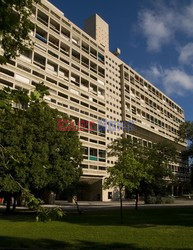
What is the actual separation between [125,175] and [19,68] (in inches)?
1187

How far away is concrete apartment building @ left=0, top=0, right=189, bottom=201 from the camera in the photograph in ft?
150

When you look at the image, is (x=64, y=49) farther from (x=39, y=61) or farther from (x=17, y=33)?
(x=17, y=33)

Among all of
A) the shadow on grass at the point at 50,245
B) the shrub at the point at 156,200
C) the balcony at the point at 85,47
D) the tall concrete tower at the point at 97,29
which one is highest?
the tall concrete tower at the point at 97,29

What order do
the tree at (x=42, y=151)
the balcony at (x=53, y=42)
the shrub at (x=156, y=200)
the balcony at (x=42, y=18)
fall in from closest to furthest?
the tree at (x=42, y=151) < the shrub at (x=156, y=200) < the balcony at (x=42, y=18) < the balcony at (x=53, y=42)

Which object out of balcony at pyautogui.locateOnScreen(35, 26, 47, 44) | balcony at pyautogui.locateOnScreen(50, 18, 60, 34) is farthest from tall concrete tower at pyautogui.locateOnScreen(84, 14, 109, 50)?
balcony at pyautogui.locateOnScreen(35, 26, 47, 44)

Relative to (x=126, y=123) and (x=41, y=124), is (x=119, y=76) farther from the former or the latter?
(x=41, y=124)

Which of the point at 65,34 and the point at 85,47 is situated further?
the point at 85,47

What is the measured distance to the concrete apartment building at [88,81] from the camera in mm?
45781

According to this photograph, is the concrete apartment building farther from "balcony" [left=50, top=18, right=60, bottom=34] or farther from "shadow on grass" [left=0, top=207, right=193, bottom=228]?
"shadow on grass" [left=0, top=207, right=193, bottom=228]

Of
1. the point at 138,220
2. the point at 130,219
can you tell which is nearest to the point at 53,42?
the point at 130,219

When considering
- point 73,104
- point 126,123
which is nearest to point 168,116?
point 126,123

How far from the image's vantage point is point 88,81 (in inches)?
2267

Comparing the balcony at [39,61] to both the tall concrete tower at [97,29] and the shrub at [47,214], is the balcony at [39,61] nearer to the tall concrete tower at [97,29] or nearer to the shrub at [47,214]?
the tall concrete tower at [97,29]

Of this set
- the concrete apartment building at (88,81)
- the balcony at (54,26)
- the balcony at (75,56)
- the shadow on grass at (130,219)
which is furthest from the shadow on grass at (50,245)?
the balcony at (75,56)
